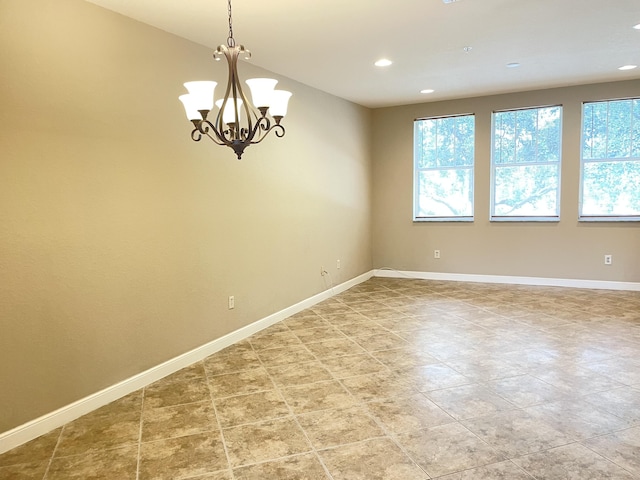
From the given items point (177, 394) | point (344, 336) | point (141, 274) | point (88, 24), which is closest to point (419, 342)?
point (344, 336)

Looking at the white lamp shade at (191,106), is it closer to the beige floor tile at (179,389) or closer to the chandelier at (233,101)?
the chandelier at (233,101)

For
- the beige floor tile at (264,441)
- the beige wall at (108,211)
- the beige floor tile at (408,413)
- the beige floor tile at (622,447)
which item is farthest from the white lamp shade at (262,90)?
the beige floor tile at (622,447)

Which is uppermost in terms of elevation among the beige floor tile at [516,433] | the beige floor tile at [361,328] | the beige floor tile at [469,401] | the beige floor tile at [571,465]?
the beige floor tile at [361,328]

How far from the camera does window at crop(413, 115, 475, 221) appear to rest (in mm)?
6492

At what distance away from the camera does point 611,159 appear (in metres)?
5.72

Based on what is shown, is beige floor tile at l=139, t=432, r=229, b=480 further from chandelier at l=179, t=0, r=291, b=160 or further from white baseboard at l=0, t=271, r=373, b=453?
chandelier at l=179, t=0, r=291, b=160

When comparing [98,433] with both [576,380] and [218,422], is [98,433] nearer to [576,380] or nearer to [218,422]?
[218,422]

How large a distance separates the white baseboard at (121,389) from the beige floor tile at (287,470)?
1194 millimetres

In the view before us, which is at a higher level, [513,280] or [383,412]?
[513,280]

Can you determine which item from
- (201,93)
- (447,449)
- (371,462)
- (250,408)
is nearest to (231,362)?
(250,408)

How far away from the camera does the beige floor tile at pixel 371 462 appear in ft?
7.12

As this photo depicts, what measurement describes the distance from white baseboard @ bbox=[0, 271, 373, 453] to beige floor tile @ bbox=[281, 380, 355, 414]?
936 mm

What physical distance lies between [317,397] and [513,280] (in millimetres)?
4290

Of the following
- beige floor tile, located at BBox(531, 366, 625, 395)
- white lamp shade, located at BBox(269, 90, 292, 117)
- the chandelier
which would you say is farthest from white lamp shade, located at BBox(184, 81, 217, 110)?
beige floor tile, located at BBox(531, 366, 625, 395)
